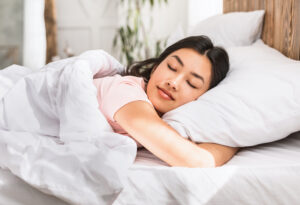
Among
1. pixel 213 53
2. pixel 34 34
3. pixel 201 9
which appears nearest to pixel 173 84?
pixel 213 53

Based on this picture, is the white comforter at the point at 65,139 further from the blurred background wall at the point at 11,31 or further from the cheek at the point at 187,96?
the blurred background wall at the point at 11,31

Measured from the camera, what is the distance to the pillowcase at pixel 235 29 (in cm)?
143

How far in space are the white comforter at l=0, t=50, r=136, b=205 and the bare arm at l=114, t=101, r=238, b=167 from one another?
0.05 m

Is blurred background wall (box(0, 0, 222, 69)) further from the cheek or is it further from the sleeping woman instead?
the cheek

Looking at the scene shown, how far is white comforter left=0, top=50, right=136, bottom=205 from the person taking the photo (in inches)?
25.3

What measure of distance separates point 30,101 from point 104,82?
0.76 ft

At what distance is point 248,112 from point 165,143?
0.26 m

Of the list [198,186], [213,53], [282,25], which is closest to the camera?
[198,186]

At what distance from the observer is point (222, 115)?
2.75 ft

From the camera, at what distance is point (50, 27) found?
10.9 feet

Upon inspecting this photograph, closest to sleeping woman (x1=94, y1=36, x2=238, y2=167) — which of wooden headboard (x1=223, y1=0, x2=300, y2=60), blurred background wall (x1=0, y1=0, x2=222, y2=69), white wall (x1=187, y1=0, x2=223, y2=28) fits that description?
wooden headboard (x1=223, y1=0, x2=300, y2=60)

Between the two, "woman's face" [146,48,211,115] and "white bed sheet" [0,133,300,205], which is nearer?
"white bed sheet" [0,133,300,205]

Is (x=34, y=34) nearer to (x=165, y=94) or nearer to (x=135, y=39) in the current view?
(x=135, y=39)

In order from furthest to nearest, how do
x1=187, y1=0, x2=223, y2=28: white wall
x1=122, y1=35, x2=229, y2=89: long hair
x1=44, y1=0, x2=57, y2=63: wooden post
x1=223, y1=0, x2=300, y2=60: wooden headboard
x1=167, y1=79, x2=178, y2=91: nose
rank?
x1=44, y1=0, x2=57, y2=63: wooden post
x1=187, y1=0, x2=223, y2=28: white wall
x1=223, y1=0, x2=300, y2=60: wooden headboard
x1=122, y1=35, x2=229, y2=89: long hair
x1=167, y1=79, x2=178, y2=91: nose
